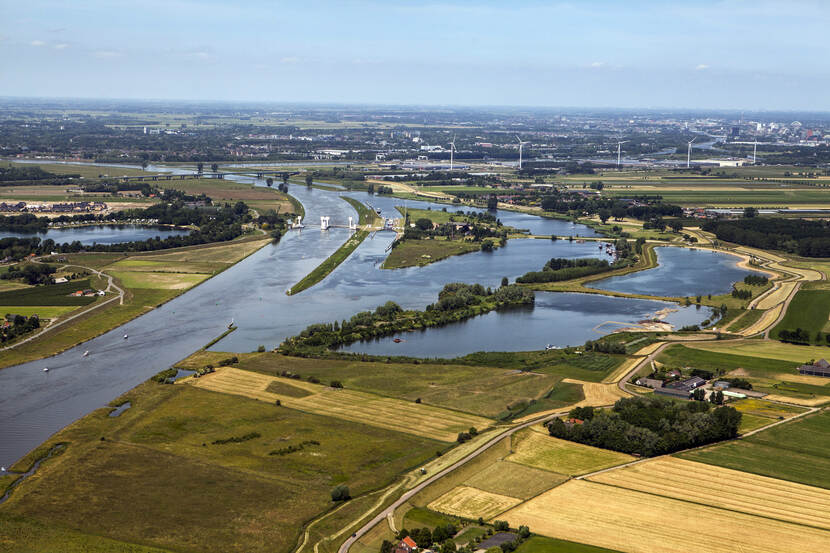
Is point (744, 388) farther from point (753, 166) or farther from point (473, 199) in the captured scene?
point (753, 166)

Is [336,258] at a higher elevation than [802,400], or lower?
higher

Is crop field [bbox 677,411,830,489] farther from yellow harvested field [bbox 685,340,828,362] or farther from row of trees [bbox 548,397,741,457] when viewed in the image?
yellow harvested field [bbox 685,340,828,362]

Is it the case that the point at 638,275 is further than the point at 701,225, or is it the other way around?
the point at 701,225

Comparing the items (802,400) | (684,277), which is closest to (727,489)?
(802,400)

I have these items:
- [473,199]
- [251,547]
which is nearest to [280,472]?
[251,547]

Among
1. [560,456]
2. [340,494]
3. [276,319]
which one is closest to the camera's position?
[340,494]

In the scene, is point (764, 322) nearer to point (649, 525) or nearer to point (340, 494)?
point (649, 525)

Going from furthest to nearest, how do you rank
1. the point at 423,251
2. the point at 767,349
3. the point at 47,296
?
1. the point at 423,251
2. the point at 47,296
3. the point at 767,349
